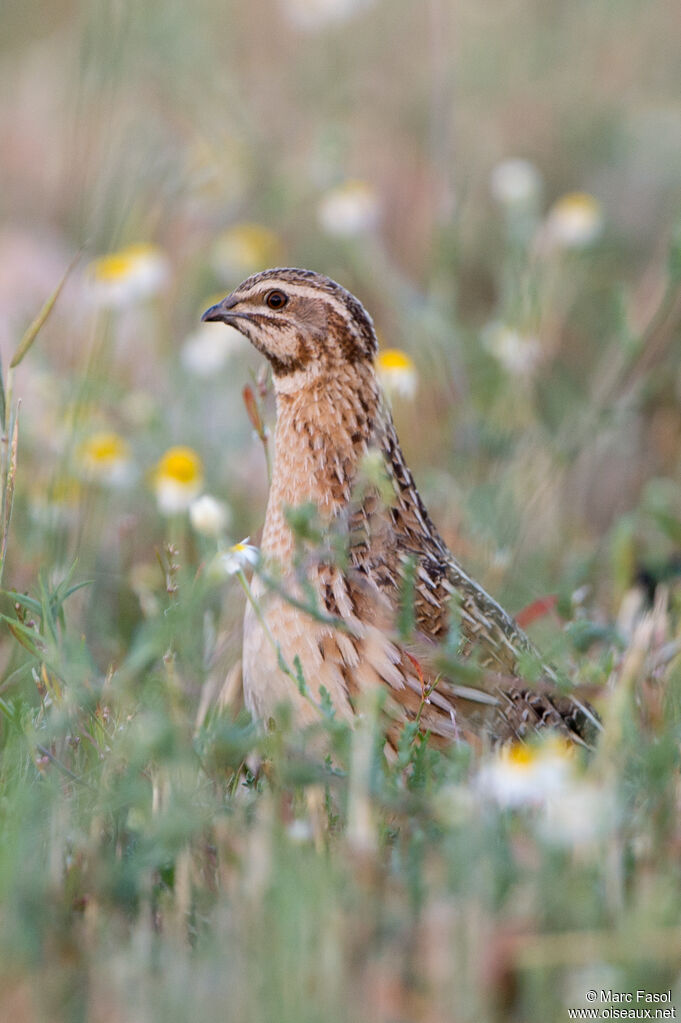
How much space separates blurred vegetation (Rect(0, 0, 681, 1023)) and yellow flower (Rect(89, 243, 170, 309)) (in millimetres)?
21

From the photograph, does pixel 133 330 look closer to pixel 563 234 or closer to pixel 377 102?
pixel 563 234

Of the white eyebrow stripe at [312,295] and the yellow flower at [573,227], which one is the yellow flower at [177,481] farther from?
the yellow flower at [573,227]

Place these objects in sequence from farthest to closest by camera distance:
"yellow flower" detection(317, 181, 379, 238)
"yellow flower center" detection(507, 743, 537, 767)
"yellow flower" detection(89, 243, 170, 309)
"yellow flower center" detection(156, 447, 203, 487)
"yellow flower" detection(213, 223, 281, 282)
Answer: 1. "yellow flower" detection(213, 223, 281, 282)
2. "yellow flower" detection(317, 181, 379, 238)
3. "yellow flower" detection(89, 243, 170, 309)
4. "yellow flower center" detection(156, 447, 203, 487)
5. "yellow flower center" detection(507, 743, 537, 767)

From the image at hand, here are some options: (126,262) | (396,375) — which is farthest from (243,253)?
(396,375)

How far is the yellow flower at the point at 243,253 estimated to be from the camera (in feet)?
25.8

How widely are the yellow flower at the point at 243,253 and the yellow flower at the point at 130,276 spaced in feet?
4.02

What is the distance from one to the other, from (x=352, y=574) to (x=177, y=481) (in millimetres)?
1725

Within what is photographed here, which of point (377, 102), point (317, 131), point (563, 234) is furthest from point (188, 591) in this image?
point (377, 102)

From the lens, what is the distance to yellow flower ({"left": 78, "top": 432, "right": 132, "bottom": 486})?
5.65m

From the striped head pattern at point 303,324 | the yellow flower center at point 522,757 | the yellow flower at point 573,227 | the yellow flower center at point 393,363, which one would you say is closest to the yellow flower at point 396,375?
the yellow flower center at point 393,363

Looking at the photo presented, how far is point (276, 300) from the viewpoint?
4293 mm

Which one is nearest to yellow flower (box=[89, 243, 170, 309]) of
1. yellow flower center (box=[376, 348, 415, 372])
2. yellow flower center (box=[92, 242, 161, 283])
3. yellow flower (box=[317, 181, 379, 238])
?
yellow flower center (box=[92, 242, 161, 283])

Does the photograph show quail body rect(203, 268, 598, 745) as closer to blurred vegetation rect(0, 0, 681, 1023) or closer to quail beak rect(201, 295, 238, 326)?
quail beak rect(201, 295, 238, 326)
